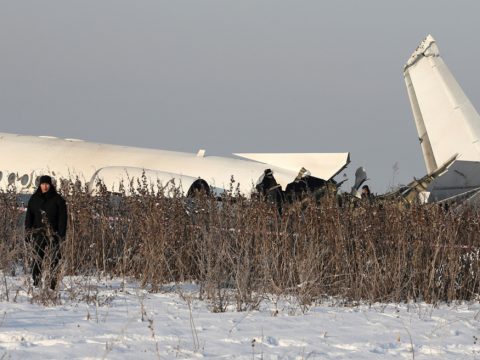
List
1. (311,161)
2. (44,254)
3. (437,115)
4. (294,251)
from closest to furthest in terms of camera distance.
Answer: (294,251), (44,254), (311,161), (437,115)

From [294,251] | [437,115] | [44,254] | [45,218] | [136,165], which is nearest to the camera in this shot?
[294,251]

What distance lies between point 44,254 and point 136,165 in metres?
14.9

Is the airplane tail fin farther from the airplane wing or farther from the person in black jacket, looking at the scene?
the person in black jacket

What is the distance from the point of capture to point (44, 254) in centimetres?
1225

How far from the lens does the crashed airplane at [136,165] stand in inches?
944

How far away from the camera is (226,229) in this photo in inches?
520

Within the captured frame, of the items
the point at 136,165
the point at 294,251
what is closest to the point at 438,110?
the point at 136,165

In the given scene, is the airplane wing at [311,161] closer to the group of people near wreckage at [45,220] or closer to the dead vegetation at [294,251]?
the dead vegetation at [294,251]

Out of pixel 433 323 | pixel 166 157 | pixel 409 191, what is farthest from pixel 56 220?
pixel 166 157

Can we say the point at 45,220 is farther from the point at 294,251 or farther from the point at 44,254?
the point at 294,251

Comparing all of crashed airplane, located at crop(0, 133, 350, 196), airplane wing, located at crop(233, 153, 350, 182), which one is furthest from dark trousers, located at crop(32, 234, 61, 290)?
airplane wing, located at crop(233, 153, 350, 182)

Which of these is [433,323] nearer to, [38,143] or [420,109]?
[420,109]

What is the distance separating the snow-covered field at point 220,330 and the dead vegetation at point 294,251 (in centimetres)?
44

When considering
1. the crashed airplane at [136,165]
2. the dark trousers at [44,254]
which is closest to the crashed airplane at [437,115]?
the crashed airplane at [136,165]
